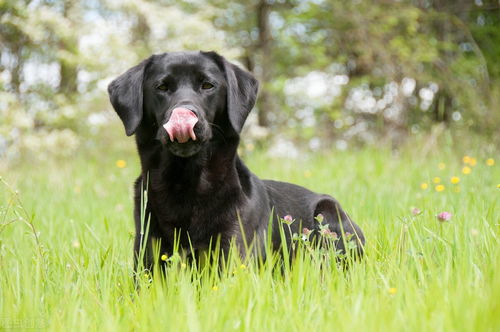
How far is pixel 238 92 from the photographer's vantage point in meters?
3.12

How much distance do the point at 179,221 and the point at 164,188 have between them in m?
0.25

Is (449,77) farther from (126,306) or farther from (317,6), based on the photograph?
(126,306)

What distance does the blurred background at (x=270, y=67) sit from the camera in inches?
333

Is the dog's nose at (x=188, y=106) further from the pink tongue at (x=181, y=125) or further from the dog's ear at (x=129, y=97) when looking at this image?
the dog's ear at (x=129, y=97)

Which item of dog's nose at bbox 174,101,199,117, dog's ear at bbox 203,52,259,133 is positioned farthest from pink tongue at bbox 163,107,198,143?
dog's ear at bbox 203,52,259,133

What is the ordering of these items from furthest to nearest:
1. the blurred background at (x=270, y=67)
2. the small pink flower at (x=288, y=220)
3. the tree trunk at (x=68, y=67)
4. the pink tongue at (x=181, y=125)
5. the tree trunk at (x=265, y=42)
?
the tree trunk at (x=265, y=42), the tree trunk at (x=68, y=67), the blurred background at (x=270, y=67), the pink tongue at (x=181, y=125), the small pink flower at (x=288, y=220)

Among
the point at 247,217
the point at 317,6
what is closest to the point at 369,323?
the point at 247,217

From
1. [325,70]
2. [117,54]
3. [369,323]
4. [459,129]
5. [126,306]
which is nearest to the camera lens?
[369,323]

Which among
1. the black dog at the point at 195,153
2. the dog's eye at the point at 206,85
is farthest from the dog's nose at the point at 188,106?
the dog's eye at the point at 206,85

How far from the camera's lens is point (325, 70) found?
479 inches

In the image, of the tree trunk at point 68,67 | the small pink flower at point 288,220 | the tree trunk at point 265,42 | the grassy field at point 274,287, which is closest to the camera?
the grassy field at point 274,287

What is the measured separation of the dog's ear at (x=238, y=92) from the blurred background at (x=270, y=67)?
13.9 feet

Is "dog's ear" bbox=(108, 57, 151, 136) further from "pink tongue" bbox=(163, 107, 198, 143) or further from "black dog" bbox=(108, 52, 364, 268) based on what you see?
"pink tongue" bbox=(163, 107, 198, 143)

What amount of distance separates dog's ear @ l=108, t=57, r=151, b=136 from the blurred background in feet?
15.5
